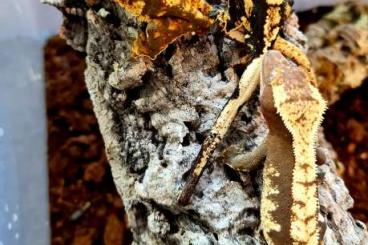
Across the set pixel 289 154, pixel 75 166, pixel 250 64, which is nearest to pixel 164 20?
pixel 250 64

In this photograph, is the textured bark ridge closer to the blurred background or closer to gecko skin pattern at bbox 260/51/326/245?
gecko skin pattern at bbox 260/51/326/245

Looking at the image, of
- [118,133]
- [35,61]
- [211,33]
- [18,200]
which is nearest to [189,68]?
[211,33]

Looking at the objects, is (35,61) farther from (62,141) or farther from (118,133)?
(118,133)

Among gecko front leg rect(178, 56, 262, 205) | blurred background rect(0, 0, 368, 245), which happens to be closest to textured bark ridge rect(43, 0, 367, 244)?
gecko front leg rect(178, 56, 262, 205)


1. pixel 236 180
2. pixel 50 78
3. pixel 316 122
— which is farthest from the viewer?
pixel 50 78

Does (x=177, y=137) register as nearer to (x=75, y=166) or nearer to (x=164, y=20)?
(x=164, y=20)
